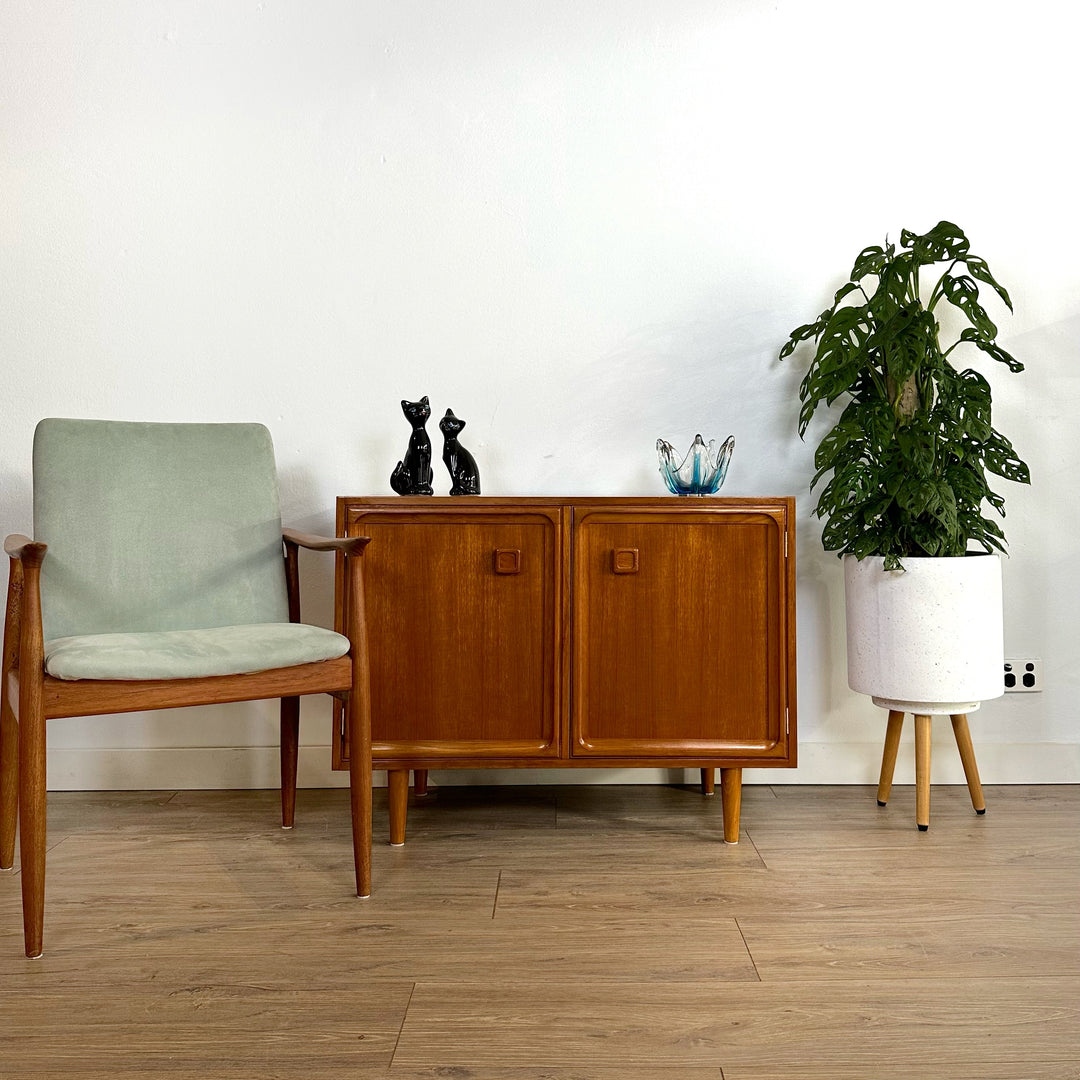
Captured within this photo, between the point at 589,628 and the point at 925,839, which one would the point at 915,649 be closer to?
the point at 925,839

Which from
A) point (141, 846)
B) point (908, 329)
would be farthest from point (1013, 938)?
point (141, 846)

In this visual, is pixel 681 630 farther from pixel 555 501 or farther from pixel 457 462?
pixel 457 462

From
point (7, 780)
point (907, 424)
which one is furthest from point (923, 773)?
point (7, 780)

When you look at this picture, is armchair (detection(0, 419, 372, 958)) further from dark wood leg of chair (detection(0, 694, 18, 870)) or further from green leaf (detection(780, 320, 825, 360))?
green leaf (detection(780, 320, 825, 360))

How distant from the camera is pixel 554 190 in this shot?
261 centimetres

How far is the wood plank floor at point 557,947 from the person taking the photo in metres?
1.27

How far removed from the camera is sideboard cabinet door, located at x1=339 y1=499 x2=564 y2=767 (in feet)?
7.00

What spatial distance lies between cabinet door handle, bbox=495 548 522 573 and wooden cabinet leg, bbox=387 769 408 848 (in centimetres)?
51

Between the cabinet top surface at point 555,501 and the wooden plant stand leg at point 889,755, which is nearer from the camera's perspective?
the cabinet top surface at point 555,501

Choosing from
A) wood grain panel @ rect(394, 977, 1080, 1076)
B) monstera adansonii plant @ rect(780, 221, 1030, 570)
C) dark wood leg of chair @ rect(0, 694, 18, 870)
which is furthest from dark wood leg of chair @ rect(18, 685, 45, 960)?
monstera adansonii plant @ rect(780, 221, 1030, 570)

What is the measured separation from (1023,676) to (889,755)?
524 millimetres

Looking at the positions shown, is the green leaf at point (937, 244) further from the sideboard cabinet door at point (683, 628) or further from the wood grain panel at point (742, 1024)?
the wood grain panel at point (742, 1024)

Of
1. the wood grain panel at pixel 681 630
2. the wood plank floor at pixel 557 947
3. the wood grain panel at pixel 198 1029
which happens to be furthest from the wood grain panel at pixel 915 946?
the wood grain panel at pixel 198 1029

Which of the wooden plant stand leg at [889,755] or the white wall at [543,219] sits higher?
the white wall at [543,219]
